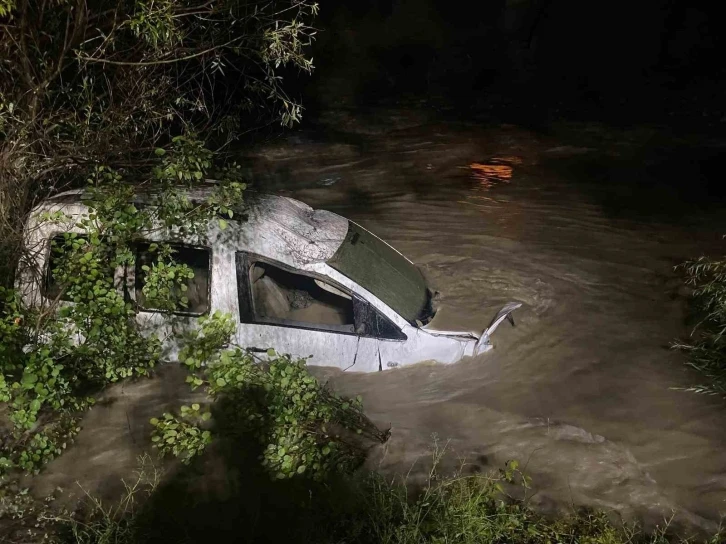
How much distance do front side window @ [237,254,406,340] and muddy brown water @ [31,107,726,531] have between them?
0.43 metres

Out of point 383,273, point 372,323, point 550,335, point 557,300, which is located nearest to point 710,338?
point 550,335

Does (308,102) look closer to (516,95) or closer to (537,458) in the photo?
(516,95)

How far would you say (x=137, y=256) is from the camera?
14.0ft

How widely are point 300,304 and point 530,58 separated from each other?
71.4 feet

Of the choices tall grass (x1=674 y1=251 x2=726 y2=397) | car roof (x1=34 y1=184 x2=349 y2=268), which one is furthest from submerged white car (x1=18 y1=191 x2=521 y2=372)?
tall grass (x1=674 y1=251 x2=726 y2=397)

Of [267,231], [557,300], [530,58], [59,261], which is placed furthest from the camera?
[530,58]

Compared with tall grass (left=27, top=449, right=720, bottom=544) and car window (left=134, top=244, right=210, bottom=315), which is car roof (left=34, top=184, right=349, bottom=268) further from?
tall grass (left=27, top=449, right=720, bottom=544)

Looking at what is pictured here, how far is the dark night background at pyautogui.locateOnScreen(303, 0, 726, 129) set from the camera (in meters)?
16.9

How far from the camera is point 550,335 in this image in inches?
219

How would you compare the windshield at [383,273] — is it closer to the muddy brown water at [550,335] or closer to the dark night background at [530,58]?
the muddy brown water at [550,335]

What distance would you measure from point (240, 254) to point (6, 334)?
1667 millimetres

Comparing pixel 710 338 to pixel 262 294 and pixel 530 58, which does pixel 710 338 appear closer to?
pixel 262 294

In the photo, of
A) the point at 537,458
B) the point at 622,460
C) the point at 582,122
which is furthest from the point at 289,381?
the point at 582,122

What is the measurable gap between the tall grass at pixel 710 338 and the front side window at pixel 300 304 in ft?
8.72
